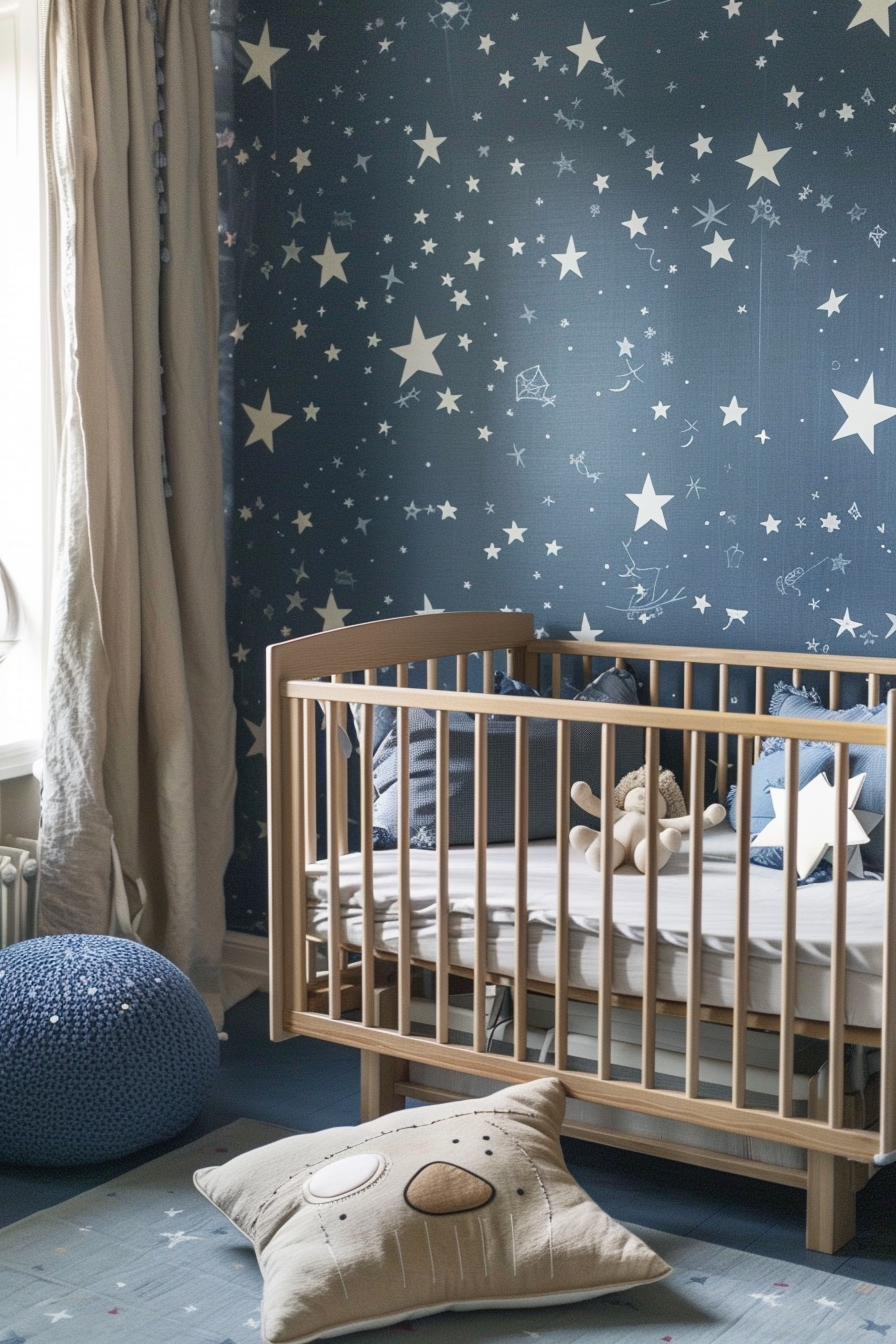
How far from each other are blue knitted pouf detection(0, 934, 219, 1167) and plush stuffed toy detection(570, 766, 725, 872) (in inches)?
27.7

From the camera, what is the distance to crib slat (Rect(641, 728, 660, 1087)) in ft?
6.12

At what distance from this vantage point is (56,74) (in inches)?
102

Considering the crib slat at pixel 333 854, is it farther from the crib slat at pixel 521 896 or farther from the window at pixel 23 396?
the window at pixel 23 396

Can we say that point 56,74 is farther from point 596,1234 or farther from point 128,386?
point 596,1234

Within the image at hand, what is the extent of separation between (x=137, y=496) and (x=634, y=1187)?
1.57 m

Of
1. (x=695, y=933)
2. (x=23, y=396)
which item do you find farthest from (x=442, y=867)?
(x=23, y=396)

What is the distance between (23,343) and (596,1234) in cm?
201

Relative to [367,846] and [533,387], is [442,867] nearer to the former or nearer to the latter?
[367,846]

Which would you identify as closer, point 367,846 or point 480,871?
point 480,871

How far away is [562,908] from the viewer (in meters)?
1.97

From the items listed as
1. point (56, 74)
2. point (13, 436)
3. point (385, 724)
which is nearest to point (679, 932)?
point (385, 724)

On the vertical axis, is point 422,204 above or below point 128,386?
above

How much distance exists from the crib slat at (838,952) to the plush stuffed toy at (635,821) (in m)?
0.35

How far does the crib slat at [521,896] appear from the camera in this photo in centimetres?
199
